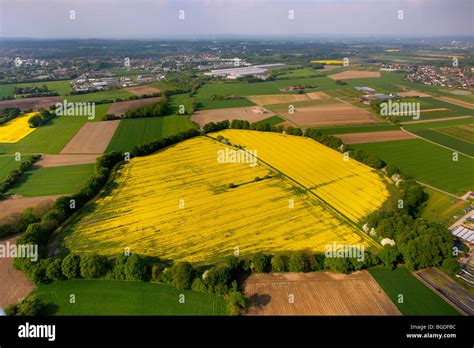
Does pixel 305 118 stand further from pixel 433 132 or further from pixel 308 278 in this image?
pixel 308 278

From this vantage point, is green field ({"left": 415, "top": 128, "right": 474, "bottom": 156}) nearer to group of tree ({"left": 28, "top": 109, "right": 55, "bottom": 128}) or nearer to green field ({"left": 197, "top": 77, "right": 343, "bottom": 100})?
green field ({"left": 197, "top": 77, "right": 343, "bottom": 100})

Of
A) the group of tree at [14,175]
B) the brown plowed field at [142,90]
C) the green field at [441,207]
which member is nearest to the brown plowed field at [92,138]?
the group of tree at [14,175]

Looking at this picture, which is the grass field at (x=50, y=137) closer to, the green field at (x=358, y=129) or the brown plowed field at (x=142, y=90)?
the brown plowed field at (x=142, y=90)

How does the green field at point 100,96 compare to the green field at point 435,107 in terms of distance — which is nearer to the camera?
the green field at point 435,107

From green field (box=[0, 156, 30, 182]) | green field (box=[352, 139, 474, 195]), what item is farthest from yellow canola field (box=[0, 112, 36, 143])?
green field (box=[352, 139, 474, 195])

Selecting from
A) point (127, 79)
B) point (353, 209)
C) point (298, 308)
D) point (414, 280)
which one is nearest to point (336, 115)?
point (353, 209)
